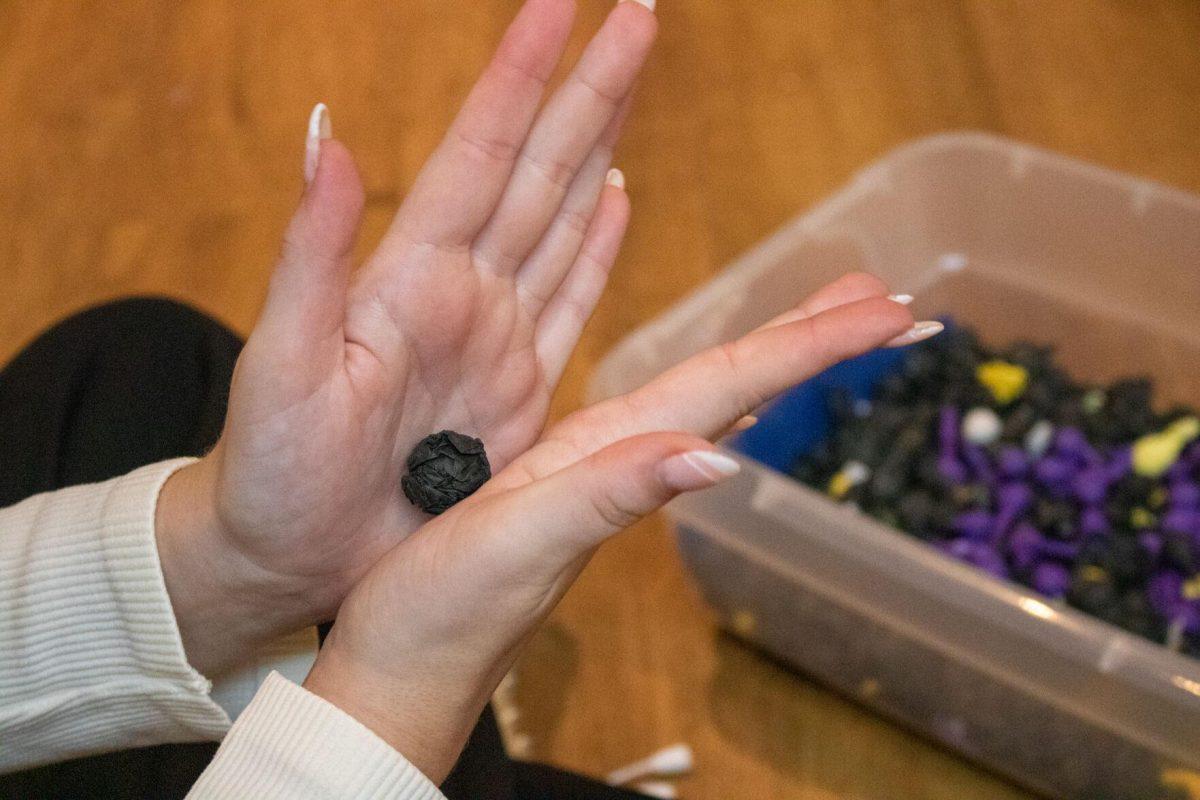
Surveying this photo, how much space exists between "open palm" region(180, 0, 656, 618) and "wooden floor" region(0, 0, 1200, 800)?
557 millimetres

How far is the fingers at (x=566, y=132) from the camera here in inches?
21.5

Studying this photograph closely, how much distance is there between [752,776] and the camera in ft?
3.25

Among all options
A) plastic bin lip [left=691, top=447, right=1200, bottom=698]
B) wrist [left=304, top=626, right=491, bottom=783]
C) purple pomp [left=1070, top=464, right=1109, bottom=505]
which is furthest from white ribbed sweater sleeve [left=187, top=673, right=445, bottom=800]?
purple pomp [left=1070, top=464, right=1109, bottom=505]

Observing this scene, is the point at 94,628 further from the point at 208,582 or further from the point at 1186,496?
the point at 1186,496

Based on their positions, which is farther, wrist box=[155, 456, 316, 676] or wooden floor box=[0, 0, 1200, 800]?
wooden floor box=[0, 0, 1200, 800]

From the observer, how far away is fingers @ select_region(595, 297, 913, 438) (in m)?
0.47

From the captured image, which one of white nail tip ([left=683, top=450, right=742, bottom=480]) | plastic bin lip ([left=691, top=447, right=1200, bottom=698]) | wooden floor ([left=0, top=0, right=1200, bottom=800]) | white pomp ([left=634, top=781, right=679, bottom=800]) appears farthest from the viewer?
wooden floor ([left=0, top=0, right=1200, bottom=800])

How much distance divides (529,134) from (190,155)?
110 centimetres

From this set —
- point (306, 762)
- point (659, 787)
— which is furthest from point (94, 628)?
point (659, 787)

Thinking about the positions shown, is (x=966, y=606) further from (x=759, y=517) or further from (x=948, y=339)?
(x=948, y=339)

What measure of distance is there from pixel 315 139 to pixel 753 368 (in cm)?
20

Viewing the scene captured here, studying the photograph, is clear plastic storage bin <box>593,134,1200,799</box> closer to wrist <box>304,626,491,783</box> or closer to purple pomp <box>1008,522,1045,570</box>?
purple pomp <box>1008,522,1045,570</box>

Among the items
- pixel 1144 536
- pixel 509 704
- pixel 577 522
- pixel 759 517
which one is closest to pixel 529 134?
pixel 577 522

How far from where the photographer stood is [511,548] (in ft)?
1.50
